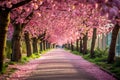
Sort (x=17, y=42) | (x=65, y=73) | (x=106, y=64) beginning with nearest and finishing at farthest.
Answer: (x=65, y=73), (x=106, y=64), (x=17, y=42)

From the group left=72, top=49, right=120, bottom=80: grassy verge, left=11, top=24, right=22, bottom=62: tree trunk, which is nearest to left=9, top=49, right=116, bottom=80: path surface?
left=72, top=49, right=120, bottom=80: grassy verge

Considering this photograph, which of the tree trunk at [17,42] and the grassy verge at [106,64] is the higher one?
the tree trunk at [17,42]

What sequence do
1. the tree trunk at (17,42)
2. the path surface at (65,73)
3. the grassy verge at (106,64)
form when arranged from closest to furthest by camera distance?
the path surface at (65,73)
the grassy verge at (106,64)
the tree trunk at (17,42)

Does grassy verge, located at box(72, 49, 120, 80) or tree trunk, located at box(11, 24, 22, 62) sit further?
tree trunk, located at box(11, 24, 22, 62)

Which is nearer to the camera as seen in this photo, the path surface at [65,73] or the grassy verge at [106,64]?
the path surface at [65,73]

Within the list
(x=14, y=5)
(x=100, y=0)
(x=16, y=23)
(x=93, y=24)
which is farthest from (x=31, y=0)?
(x=93, y=24)

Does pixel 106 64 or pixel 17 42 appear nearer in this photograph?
pixel 106 64

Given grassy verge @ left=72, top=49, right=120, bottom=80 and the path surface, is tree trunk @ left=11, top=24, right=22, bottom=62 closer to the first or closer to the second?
the path surface

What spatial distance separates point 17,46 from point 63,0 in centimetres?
1780

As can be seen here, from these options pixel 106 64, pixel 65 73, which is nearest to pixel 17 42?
pixel 106 64

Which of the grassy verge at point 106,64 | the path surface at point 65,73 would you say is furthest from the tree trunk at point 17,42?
the grassy verge at point 106,64

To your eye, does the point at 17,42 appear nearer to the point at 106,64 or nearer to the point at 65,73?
the point at 106,64

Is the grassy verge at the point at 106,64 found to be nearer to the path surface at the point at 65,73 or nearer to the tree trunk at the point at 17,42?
the path surface at the point at 65,73

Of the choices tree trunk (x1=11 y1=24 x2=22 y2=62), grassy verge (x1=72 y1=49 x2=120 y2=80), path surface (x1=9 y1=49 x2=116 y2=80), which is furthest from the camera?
tree trunk (x1=11 y1=24 x2=22 y2=62)
